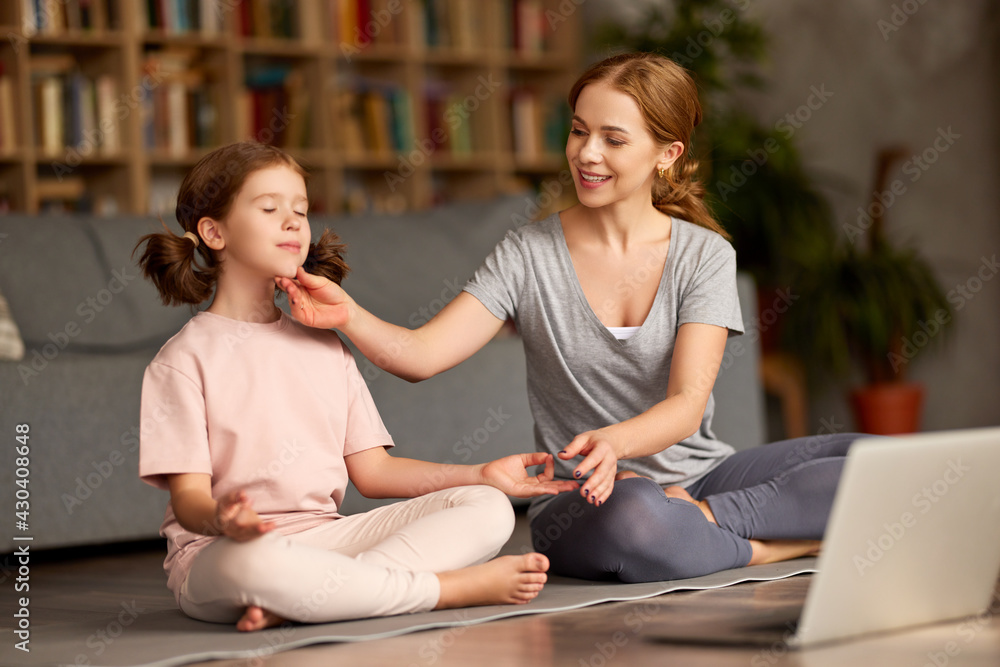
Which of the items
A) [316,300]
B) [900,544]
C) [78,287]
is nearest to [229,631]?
[316,300]

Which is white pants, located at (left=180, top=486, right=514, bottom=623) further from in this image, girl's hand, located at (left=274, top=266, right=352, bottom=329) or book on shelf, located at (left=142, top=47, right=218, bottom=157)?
book on shelf, located at (left=142, top=47, right=218, bottom=157)

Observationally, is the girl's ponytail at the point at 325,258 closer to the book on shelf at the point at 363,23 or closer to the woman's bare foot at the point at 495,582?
the woman's bare foot at the point at 495,582

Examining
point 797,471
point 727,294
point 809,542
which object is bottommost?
point 809,542

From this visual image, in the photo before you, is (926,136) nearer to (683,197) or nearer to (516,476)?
(683,197)

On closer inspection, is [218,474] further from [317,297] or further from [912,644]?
[912,644]

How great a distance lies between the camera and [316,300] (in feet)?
4.68

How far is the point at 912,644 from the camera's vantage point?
1122mm

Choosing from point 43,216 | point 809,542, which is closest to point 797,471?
point 809,542

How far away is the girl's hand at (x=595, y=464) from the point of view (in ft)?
4.18

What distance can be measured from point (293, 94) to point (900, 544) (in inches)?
143

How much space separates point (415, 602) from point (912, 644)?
Answer: 56cm

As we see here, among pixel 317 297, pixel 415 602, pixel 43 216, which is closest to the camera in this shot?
pixel 415 602

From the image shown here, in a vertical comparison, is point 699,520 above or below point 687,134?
below

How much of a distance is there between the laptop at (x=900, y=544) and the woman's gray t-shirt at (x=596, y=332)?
0.46m
